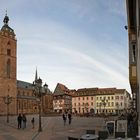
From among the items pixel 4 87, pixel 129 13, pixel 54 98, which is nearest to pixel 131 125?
pixel 129 13

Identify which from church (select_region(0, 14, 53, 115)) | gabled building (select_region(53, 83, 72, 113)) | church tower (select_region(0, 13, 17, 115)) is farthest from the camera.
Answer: gabled building (select_region(53, 83, 72, 113))

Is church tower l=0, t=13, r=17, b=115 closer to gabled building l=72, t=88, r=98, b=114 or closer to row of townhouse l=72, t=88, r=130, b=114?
row of townhouse l=72, t=88, r=130, b=114

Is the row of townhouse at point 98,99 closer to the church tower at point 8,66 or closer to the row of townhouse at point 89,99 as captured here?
the row of townhouse at point 89,99

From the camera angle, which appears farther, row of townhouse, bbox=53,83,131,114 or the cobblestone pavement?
row of townhouse, bbox=53,83,131,114

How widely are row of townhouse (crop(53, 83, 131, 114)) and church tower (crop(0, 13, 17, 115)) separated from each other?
4768 cm

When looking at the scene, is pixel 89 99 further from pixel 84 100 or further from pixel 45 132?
pixel 45 132

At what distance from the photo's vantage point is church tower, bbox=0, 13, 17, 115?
12288cm

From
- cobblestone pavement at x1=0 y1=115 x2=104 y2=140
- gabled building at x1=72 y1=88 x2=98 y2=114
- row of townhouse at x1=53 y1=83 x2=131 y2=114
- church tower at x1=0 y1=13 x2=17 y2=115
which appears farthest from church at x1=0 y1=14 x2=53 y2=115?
cobblestone pavement at x1=0 y1=115 x2=104 y2=140

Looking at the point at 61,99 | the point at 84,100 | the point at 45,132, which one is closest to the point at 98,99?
the point at 84,100

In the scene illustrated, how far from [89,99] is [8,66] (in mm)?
59783

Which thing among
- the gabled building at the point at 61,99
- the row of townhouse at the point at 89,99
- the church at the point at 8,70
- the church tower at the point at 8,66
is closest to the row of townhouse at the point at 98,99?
the row of townhouse at the point at 89,99

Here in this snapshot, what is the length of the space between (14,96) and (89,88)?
63697 millimetres

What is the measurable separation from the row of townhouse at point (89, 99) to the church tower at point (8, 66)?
47676mm

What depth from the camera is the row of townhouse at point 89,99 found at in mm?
173375
